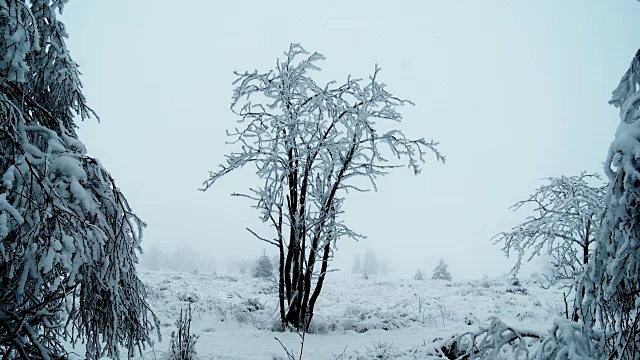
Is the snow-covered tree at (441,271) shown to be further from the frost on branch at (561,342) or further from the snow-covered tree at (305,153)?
the frost on branch at (561,342)

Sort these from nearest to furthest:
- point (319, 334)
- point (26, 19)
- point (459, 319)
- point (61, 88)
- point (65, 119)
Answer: point (26, 19), point (61, 88), point (65, 119), point (319, 334), point (459, 319)

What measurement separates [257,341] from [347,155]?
4283 millimetres

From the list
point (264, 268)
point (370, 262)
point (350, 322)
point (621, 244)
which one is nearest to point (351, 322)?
point (350, 322)

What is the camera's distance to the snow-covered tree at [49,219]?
6.49 ft

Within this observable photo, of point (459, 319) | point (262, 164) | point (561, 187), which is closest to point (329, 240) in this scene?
point (262, 164)

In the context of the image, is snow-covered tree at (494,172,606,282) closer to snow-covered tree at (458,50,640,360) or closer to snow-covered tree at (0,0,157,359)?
snow-covered tree at (458,50,640,360)

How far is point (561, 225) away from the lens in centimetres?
724

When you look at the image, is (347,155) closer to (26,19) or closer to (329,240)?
(329,240)

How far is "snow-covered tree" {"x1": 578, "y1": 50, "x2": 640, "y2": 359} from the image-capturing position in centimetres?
172

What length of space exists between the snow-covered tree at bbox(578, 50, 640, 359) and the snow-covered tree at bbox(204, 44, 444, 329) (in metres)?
5.70

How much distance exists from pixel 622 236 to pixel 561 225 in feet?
21.2

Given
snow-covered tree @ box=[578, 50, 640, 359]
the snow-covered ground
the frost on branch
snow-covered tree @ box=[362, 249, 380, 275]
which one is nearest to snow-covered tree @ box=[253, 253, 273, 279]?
the snow-covered ground

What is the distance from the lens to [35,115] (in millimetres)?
2730

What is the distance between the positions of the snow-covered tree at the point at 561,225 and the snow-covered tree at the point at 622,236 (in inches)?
213
